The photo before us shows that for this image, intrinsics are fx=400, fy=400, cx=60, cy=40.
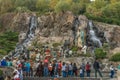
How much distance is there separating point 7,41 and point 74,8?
22.8m

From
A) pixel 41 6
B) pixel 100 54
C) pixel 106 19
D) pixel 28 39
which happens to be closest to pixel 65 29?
pixel 28 39

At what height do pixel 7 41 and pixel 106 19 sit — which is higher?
pixel 106 19

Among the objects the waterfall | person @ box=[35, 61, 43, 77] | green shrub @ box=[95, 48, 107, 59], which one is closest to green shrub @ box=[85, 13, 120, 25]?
the waterfall

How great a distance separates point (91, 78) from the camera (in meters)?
30.3

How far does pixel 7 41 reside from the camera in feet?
197

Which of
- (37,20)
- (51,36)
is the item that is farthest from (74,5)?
(51,36)

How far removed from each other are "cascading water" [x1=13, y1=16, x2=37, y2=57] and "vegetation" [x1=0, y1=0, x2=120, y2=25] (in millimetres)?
7571

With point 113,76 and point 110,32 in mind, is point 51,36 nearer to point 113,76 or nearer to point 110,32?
point 110,32

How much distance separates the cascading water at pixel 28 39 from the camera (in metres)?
50.2

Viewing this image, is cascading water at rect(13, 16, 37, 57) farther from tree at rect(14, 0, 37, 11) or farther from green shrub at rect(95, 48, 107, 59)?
tree at rect(14, 0, 37, 11)

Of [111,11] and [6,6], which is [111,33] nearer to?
[111,11]

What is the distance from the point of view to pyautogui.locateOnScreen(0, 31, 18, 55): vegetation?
54.6 m

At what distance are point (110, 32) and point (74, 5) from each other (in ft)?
68.6

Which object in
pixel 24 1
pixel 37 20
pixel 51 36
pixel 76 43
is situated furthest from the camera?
pixel 24 1
